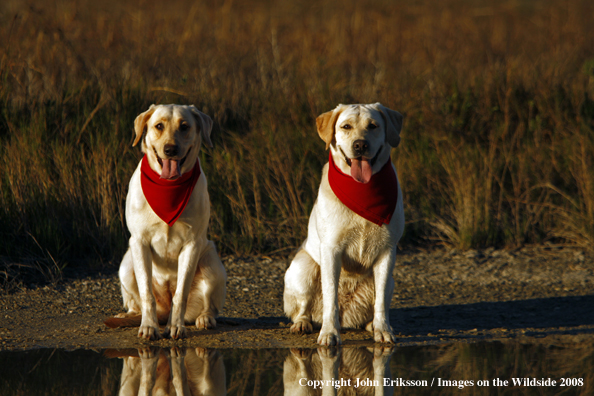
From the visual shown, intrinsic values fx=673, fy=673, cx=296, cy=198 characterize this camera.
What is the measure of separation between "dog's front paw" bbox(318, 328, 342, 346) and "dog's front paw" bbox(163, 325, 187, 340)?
0.93m

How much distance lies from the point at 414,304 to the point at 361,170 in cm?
171

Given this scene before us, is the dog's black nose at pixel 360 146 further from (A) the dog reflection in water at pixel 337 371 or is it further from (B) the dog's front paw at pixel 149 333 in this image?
(B) the dog's front paw at pixel 149 333

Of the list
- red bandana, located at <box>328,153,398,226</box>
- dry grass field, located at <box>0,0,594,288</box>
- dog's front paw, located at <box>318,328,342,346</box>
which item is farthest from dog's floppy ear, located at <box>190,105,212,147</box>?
dry grass field, located at <box>0,0,594,288</box>

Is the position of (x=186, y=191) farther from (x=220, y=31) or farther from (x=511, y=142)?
(x=220, y=31)

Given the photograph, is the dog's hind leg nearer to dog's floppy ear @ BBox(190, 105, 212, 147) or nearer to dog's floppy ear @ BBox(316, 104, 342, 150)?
dog's floppy ear @ BBox(316, 104, 342, 150)

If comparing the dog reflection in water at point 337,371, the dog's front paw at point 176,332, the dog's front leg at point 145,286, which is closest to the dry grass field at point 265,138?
the dog's front leg at point 145,286

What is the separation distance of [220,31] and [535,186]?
7142 mm

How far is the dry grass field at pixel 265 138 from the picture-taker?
6.68 m

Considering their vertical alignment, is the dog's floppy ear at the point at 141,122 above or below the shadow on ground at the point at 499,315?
above

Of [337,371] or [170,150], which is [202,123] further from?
[337,371]

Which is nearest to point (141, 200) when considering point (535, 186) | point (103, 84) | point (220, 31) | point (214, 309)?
point (214, 309)

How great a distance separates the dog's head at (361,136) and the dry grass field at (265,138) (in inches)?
101

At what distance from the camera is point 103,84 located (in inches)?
318

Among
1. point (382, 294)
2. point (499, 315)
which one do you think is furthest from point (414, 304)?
point (382, 294)
